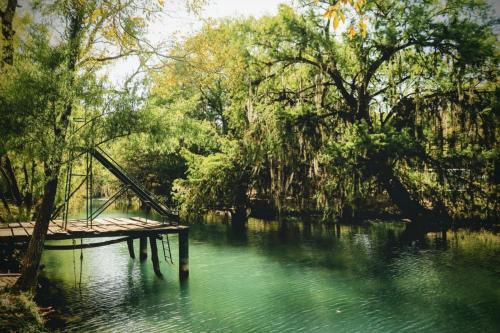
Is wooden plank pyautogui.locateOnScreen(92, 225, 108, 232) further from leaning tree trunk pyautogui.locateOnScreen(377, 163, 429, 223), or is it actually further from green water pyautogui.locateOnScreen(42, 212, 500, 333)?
leaning tree trunk pyautogui.locateOnScreen(377, 163, 429, 223)

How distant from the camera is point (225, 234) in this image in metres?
24.9

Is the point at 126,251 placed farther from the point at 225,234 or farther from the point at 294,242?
the point at 294,242

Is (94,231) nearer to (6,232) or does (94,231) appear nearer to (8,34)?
(6,232)

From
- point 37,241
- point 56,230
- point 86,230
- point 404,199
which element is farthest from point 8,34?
point 404,199

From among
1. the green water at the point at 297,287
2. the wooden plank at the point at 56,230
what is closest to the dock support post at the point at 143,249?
the green water at the point at 297,287

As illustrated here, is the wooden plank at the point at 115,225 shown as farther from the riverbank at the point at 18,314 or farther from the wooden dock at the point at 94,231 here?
the riverbank at the point at 18,314

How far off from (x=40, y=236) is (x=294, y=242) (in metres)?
14.5

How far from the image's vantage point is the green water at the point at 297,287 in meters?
10.2

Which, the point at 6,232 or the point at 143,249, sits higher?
the point at 6,232

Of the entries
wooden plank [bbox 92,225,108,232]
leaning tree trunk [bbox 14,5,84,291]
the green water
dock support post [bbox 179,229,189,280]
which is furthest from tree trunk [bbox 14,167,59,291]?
dock support post [bbox 179,229,189,280]

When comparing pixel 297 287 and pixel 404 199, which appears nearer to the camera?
pixel 297 287

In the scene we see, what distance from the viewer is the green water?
10203 millimetres

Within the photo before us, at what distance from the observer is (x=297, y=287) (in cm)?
1334

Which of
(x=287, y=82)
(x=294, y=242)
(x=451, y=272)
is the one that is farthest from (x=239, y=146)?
(x=451, y=272)
